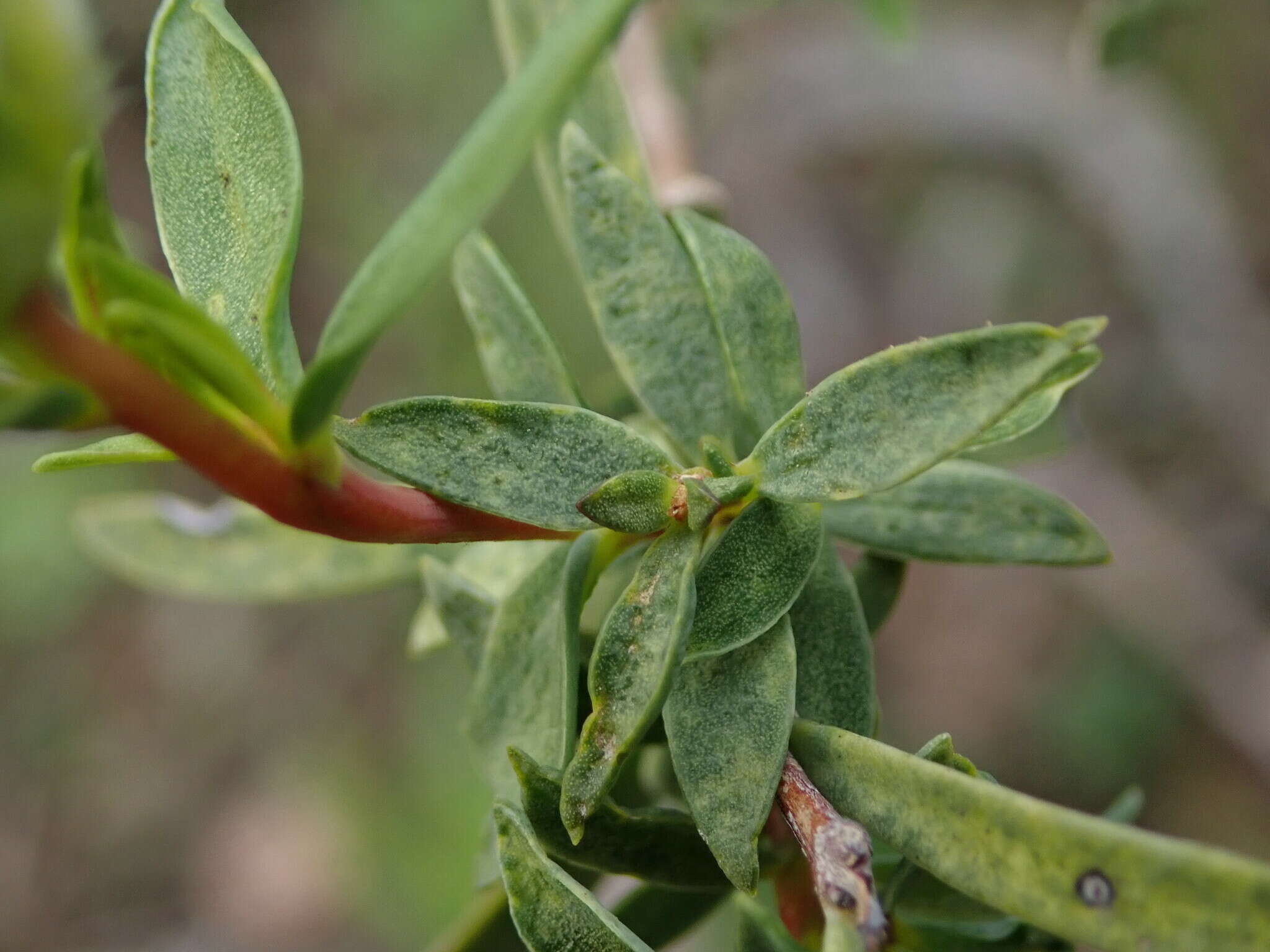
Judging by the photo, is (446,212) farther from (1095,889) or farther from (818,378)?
(818,378)

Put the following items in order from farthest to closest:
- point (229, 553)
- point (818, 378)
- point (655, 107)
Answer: point (818, 378)
point (655, 107)
point (229, 553)

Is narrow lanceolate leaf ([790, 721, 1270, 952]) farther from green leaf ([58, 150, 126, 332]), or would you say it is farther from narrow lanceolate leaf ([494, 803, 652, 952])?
green leaf ([58, 150, 126, 332])

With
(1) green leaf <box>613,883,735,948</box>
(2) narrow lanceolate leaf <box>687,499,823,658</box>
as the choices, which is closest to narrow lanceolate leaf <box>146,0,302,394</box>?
(2) narrow lanceolate leaf <box>687,499,823,658</box>

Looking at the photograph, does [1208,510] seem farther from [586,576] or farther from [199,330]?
[199,330]

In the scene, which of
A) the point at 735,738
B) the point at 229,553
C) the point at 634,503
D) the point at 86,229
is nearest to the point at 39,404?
the point at 86,229

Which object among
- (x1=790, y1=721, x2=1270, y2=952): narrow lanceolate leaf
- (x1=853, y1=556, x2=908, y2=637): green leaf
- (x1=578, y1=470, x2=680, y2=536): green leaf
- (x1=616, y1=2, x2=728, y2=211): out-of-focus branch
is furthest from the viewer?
(x1=616, y1=2, x2=728, y2=211): out-of-focus branch
